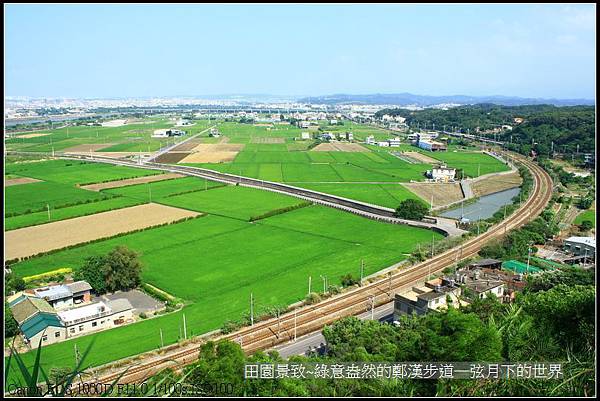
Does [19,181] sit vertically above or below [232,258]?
above

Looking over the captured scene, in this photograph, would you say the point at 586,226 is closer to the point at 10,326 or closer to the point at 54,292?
the point at 54,292

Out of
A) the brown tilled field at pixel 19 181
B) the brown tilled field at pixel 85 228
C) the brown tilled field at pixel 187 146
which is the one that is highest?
the brown tilled field at pixel 187 146

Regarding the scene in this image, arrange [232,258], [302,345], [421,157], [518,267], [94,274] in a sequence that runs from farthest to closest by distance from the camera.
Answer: [421,157] → [232,258] → [518,267] → [94,274] → [302,345]

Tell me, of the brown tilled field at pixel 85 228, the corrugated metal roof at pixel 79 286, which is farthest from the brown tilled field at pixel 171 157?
the corrugated metal roof at pixel 79 286

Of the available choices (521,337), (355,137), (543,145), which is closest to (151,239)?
(521,337)

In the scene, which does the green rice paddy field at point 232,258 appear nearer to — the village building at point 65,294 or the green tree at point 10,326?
the green tree at point 10,326

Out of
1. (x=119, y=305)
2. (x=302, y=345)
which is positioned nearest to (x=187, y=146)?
(x=119, y=305)

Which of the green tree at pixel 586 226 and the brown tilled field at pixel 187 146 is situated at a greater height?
the brown tilled field at pixel 187 146

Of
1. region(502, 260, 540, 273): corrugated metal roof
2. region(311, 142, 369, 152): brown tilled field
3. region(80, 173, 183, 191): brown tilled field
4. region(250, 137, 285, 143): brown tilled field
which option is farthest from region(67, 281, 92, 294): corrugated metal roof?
region(250, 137, 285, 143): brown tilled field
